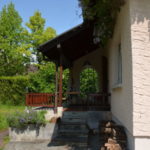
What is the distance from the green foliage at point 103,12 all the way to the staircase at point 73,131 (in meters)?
3.31

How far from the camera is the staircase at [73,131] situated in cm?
659

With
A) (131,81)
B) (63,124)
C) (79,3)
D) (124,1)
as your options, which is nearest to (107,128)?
(131,81)

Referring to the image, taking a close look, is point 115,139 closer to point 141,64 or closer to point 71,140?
point 141,64

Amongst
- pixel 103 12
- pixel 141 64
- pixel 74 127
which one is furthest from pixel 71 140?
pixel 103 12

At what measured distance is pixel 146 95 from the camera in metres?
4.06

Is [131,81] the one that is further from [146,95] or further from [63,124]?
[63,124]

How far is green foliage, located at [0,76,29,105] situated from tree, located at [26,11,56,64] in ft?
21.3

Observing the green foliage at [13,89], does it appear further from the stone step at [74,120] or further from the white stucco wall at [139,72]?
→ the white stucco wall at [139,72]

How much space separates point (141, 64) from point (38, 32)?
2139 cm

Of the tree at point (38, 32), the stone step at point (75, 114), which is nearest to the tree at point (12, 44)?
the tree at point (38, 32)

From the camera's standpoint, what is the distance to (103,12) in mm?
6023

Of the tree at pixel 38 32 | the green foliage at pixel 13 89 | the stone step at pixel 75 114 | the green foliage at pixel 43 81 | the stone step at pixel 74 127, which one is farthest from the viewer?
the tree at pixel 38 32

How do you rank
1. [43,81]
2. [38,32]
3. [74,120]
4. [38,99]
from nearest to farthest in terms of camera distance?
[74,120], [38,99], [43,81], [38,32]

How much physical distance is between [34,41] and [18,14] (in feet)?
12.4
